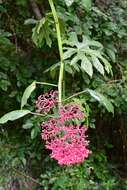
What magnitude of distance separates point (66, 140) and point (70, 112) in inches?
2.9

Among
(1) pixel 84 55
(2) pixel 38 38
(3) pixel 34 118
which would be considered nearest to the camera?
(1) pixel 84 55

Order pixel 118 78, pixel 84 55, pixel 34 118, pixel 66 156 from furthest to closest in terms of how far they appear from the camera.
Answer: pixel 118 78
pixel 34 118
pixel 84 55
pixel 66 156

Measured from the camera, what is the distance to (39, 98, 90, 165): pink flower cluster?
3.33ft

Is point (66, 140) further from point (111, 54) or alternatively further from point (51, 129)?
point (111, 54)

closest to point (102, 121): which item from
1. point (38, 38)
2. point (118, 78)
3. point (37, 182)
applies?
point (118, 78)

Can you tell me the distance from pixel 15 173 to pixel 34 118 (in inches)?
9.9

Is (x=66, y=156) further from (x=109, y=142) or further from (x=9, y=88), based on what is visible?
(x=109, y=142)

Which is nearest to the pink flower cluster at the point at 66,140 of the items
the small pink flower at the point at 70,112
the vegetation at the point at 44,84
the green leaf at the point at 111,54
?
the small pink flower at the point at 70,112

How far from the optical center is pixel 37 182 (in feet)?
5.98

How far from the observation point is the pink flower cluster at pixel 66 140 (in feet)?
3.33

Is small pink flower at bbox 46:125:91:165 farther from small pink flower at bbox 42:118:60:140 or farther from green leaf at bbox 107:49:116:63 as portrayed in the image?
green leaf at bbox 107:49:116:63

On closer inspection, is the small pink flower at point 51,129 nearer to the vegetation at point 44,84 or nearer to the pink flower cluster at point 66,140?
the pink flower cluster at point 66,140

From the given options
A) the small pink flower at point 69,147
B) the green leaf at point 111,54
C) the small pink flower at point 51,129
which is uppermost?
the green leaf at point 111,54

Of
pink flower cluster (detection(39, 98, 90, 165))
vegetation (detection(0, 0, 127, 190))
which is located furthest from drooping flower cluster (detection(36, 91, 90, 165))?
vegetation (detection(0, 0, 127, 190))
